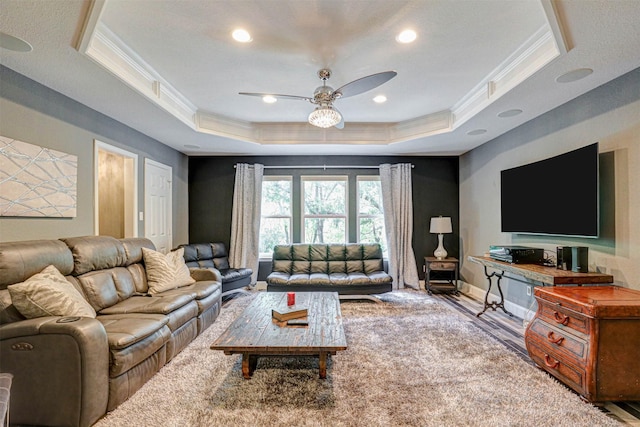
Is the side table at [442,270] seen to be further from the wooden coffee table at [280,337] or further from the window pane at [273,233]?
the wooden coffee table at [280,337]

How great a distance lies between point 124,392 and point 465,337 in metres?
3.08

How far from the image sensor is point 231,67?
2994mm

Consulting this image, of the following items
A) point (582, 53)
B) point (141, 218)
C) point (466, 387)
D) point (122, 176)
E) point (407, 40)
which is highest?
point (407, 40)

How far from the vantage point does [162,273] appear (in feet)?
11.3

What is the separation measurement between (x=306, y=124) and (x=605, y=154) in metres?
3.59

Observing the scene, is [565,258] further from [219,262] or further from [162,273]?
[219,262]

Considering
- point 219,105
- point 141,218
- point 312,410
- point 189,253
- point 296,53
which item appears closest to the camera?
point 312,410

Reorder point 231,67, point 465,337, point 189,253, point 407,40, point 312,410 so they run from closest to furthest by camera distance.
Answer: point 312,410, point 407,40, point 231,67, point 465,337, point 189,253

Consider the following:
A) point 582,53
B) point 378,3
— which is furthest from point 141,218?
point 582,53

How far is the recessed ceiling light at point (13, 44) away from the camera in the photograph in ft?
6.88

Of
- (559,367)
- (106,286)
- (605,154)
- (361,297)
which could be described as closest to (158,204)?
(106,286)

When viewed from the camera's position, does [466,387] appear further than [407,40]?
No

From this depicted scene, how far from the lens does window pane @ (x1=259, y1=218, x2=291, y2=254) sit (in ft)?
19.6

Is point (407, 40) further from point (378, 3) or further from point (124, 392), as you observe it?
point (124, 392)
